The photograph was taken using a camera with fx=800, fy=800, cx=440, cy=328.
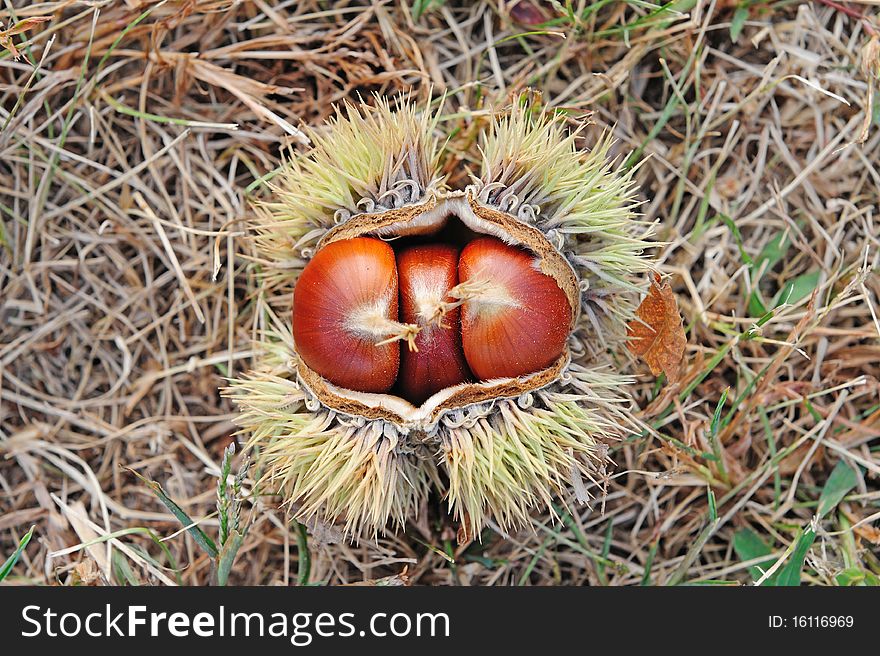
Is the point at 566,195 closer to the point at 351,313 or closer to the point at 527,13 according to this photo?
the point at 351,313

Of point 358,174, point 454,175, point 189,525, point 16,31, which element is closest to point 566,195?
point 358,174

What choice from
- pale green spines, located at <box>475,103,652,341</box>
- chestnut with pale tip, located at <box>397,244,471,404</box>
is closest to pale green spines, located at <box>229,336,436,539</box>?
chestnut with pale tip, located at <box>397,244,471,404</box>

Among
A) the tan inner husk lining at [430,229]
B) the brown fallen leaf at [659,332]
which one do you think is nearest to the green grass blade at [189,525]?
the tan inner husk lining at [430,229]

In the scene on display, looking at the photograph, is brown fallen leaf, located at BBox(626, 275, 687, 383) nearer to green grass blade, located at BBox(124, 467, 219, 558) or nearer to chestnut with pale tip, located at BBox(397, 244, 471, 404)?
chestnut with pale tip, located at BBox(397, 244, 471, 404)

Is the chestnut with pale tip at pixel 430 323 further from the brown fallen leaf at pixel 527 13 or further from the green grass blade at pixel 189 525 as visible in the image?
the brown fallen leaf at pixel 527 13

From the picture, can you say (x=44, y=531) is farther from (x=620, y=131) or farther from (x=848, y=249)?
(x=848, y=249)

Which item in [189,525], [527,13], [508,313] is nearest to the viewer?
[508,313]
